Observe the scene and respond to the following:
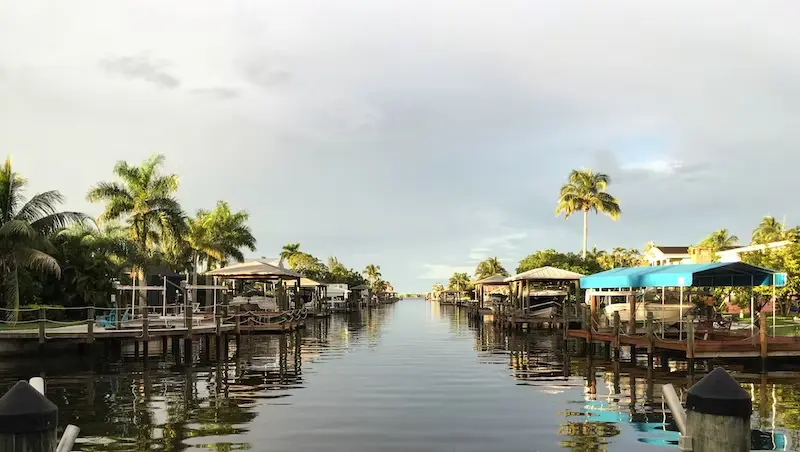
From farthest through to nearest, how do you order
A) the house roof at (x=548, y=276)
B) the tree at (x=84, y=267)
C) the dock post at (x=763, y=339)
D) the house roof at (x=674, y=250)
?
the house roof at (x=674, y=250) → the house roof at (x=548, y=276) → the tree at (x=84, y=267) → the dock post at (x=763, y=339)

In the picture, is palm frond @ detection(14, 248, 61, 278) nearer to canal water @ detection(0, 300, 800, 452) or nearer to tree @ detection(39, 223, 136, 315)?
canal water @ detection(0, 300, 800, 452)

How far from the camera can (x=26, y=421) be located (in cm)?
460

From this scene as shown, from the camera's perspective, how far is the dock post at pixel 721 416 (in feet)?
16.1

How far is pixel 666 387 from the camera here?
571cm

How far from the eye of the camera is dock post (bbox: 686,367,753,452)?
4902 millimetres

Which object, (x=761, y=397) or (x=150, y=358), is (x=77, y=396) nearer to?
(x=150, y=358)

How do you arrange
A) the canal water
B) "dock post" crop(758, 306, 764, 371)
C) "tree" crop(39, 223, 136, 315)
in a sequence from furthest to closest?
"tree" crop(39, 223, 136, 315) < "dock post" crop(758, 306, 764, 371) < the canal water

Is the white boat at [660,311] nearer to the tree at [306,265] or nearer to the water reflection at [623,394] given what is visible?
the water reflection at [623,394]

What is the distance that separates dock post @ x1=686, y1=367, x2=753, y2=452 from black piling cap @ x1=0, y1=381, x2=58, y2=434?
4.91 meters

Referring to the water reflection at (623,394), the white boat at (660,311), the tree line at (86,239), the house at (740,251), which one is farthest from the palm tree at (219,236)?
the house at (740,251)

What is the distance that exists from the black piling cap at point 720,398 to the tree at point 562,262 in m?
57.5

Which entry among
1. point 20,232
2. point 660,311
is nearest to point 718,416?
point 660,311

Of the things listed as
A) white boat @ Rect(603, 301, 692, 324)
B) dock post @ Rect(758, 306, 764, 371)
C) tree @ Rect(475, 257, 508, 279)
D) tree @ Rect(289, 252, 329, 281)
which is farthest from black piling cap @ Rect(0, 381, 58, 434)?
tree @ Rect(475, 257, 508, 279)

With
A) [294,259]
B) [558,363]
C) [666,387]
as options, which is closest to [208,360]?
[558,363]
